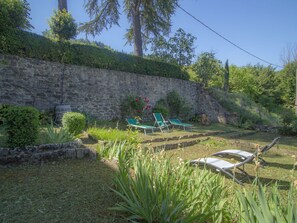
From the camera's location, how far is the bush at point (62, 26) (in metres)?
9.91

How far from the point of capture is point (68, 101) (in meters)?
9.55

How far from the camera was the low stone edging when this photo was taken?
13.3 feet

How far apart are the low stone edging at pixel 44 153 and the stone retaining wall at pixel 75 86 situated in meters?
4.55

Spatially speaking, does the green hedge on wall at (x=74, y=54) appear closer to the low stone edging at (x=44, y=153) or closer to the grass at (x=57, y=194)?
the low stone edging at (x=44, y=153)

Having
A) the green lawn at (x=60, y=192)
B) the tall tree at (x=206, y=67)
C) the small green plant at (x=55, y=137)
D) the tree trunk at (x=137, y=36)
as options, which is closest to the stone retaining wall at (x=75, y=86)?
the tall tree at (x=206, y=67)

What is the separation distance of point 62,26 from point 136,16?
6784 mm

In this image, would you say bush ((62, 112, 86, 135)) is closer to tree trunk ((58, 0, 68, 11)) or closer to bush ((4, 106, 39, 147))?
bush ((4, 106, 39, 147))

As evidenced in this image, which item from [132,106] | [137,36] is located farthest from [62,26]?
[137,36]

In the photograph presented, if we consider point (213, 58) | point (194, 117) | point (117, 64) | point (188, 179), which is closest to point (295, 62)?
point (213, 58)

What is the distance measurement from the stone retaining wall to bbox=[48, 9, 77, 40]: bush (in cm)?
157

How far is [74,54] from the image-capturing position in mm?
9891

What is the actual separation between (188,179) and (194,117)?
12.7 m

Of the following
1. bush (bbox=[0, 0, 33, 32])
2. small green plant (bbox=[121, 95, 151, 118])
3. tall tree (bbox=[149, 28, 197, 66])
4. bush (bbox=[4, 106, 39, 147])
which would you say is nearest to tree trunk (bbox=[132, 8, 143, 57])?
tall tree (bbox=[149, 28, 197, 66])

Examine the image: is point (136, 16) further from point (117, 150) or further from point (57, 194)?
point (57, 194)
